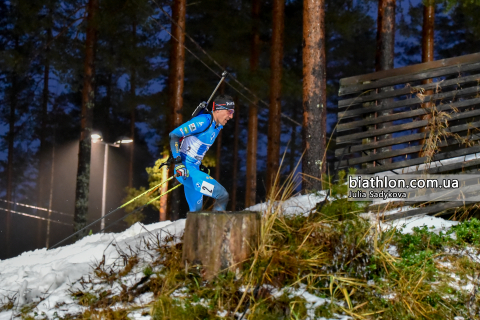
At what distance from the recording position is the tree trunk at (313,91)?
7.75 metres

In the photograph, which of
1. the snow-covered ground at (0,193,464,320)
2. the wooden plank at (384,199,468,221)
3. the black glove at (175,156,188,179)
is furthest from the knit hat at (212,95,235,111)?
the wooden plank at (384,199,468,221)

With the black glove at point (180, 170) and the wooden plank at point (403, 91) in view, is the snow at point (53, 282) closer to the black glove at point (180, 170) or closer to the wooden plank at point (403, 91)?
the black glove at point (180, 170)

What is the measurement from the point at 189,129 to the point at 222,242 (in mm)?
1686

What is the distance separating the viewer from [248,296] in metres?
3.63

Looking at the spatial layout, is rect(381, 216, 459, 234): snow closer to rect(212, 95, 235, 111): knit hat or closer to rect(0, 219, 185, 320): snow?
rect(212, 95, 235, 111): knit hat

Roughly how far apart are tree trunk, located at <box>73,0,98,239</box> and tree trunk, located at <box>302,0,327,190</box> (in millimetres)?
7490

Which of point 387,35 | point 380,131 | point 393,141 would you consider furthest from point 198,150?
point 387,35

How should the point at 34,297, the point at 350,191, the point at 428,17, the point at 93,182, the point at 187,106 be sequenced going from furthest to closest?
the point at 93,182, the point at 187,106, the point at 428,17, the point at 350,191, the point at 34,297

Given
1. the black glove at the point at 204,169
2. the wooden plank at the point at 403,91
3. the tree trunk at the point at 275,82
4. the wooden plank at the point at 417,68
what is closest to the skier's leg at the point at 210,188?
the black glove at the point at 204,169

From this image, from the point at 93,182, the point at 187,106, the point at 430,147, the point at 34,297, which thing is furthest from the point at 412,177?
the point at 93,182

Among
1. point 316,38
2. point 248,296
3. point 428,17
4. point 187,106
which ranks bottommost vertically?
point 248,296

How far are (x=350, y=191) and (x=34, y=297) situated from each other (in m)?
3.71

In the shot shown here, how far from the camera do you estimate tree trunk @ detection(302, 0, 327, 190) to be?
7.75 meters

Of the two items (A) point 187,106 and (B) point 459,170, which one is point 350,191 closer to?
(B) point 459,170
